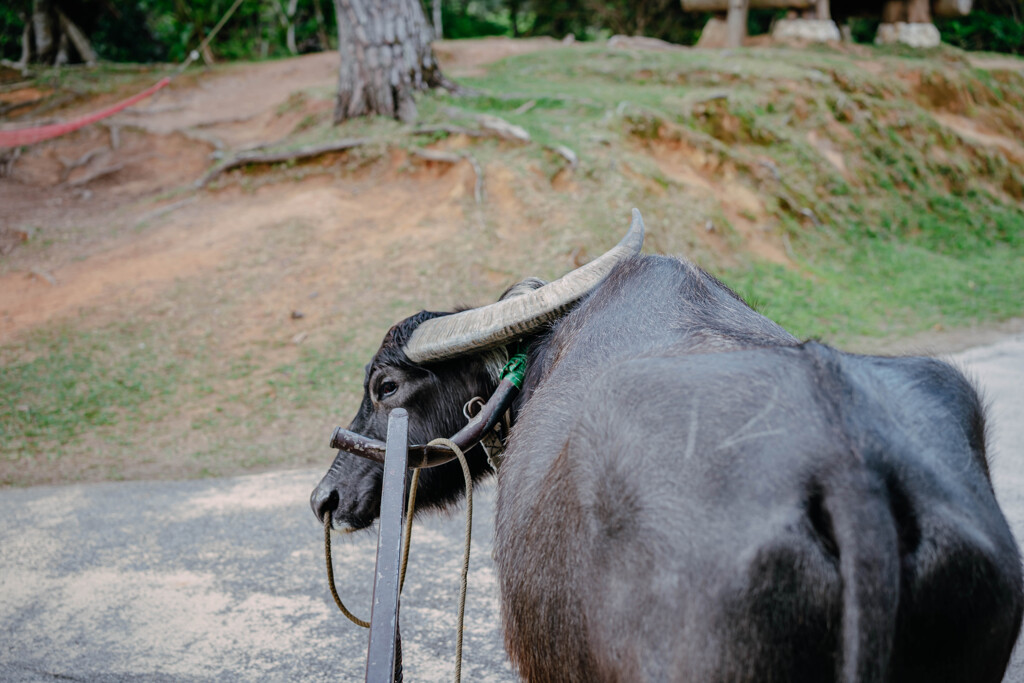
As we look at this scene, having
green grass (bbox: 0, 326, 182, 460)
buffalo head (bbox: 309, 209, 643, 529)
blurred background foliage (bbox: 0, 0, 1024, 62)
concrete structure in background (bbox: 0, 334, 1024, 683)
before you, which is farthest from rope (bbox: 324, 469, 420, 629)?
blurred background foliage (bbox: 0, 0, 1024, 62)

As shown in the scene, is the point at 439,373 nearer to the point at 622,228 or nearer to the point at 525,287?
the point at 525,287

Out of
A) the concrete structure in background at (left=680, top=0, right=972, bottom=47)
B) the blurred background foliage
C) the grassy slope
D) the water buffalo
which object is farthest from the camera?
the blurred background foliage

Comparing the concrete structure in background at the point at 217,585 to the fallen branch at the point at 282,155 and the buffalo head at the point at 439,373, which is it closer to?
the buffalo head at the point at 439,373

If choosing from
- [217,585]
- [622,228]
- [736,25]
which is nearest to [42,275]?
[217,585]

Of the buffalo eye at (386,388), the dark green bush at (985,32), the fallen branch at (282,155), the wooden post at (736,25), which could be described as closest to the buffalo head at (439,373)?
the buffalo eye at (386,388)

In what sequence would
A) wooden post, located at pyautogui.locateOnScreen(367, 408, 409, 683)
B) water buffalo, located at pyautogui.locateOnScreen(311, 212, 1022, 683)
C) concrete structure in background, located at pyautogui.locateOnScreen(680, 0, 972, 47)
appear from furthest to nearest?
1. concrete structure in background, located at pyautogui.locateOnScreen(680, 0, 972, 47)
2. wooden post, located at pyautogui.locateOnScreen(367, 408, 409, 683)
3. water buffalo, located at pyautogui.locateOnScreen(311, 212, 1022, 683)

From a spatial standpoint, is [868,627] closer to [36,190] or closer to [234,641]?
[234,641]

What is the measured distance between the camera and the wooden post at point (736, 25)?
1477 centimetres

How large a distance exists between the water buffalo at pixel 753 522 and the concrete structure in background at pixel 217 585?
44.3 inches

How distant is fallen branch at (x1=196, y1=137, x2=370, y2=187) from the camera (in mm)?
9242

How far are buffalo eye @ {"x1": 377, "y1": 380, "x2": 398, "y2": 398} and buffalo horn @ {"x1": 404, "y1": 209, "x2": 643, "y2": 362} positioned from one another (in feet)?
0.72

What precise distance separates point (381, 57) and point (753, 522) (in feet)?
29.8

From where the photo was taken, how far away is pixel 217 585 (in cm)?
367

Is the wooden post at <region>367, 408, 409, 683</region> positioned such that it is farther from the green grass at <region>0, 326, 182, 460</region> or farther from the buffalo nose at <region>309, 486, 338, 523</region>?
the green grass at <region>0, 326, 182, 460</region>
